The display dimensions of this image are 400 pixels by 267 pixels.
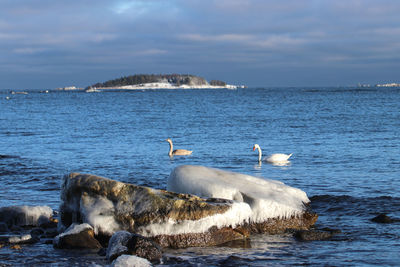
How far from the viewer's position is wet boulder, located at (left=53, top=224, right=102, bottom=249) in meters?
9.09

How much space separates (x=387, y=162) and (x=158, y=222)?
1225 centimetres

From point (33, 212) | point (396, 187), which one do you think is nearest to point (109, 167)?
point (33, 212)

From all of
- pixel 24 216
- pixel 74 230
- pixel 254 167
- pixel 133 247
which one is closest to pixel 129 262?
pixel 133 247

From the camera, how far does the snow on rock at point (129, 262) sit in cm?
764

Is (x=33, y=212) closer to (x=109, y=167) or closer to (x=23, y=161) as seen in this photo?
(x=109, y=167)

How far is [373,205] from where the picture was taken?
1251cm

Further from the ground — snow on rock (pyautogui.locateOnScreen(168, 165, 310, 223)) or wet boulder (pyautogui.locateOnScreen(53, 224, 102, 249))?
snow on rock (pyautogui.locateOnScreen(168, 165, 310, 223))

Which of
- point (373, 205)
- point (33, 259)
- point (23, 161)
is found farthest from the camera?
point (23, 161)

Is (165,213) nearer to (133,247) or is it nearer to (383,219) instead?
(133,247)

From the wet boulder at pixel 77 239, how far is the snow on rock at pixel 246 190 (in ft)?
7.90

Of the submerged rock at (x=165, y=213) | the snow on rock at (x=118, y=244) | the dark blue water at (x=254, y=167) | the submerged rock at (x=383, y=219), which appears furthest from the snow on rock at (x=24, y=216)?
the submerged rock at (x=383, y=219)

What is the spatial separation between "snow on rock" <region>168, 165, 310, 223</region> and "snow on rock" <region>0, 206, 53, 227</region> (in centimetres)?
272

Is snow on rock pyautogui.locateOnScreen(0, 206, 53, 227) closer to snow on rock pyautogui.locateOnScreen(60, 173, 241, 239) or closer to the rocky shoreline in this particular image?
the rocky shoreline

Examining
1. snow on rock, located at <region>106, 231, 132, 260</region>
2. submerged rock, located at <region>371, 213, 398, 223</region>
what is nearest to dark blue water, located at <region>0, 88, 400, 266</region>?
submerged rock, located at <region>371, 213, 398, 223</region>
